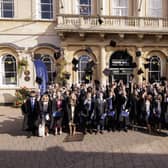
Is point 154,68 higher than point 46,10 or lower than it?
lower

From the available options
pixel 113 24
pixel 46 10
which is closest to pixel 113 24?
Answer: pixel 113 24

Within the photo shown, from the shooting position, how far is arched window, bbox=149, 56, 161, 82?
2120 cm

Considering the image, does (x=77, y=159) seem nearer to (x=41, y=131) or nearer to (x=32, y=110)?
(x=41, y=131)

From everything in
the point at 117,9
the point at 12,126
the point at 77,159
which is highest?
the point at 117,9

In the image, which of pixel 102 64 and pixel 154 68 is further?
pixel 154 68

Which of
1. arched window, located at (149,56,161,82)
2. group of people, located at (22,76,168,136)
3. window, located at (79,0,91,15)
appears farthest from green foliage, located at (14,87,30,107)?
arched window, located at (149,56,161,82)

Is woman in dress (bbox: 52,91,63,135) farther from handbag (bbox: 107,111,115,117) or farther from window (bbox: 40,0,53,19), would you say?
window (bbox: 40,0,53,19)

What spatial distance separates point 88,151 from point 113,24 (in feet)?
42.7

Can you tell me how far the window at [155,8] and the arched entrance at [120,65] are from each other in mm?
3835

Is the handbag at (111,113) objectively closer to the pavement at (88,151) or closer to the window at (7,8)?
the pavement at (88,151)

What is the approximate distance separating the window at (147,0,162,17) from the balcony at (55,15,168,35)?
1236 millimetres

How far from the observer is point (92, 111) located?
11.3m

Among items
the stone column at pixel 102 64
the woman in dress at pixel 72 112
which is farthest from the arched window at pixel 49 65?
the woman in dress at pixel 72 112

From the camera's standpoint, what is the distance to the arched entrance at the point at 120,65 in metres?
20.9
